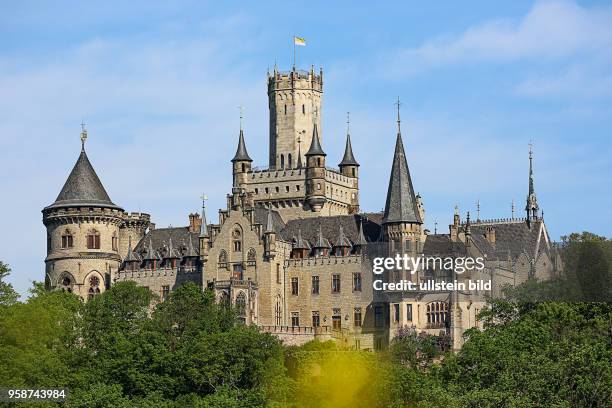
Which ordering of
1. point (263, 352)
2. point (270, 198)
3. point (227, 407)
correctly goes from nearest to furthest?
point (227, 407) → point (263, 352) → point (270, 198)

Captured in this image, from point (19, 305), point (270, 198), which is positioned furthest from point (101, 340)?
point (270, 198)

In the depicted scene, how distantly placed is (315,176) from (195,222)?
423 inches

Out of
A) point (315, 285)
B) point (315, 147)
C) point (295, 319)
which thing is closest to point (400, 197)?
point (315, 285)

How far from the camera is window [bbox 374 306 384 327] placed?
144 m

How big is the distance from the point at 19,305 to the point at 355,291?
29.2m

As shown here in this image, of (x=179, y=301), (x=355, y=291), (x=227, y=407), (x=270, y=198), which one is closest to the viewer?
(x=227, y=407)

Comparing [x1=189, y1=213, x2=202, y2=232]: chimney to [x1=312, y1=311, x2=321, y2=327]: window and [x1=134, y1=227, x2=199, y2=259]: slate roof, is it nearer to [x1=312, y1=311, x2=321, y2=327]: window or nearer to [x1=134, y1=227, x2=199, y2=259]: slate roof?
[x1=134, y1=227, x2=199, y2=259]: slate roof

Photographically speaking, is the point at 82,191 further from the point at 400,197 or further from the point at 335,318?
the point at 400,197

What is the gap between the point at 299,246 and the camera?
149500mm

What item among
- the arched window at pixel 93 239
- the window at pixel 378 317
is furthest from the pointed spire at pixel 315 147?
the arched window at pixel 93 239

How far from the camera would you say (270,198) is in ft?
518

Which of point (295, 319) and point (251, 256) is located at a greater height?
point (251, 256)

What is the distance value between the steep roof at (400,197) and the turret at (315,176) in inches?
362

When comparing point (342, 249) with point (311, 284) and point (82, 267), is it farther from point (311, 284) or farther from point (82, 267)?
point (82, 267)
